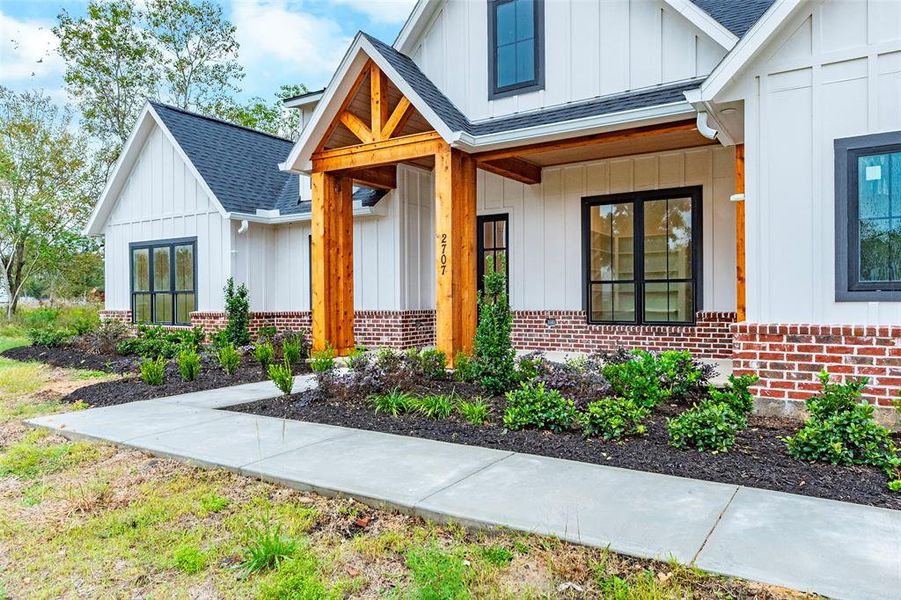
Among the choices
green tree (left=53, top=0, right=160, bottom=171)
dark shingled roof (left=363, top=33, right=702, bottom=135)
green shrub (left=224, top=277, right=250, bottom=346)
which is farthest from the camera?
green tree (left=53, top=0, right=160, bottom=171)

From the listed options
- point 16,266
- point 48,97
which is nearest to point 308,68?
point 48,97

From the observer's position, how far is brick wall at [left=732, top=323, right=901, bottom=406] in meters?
4.77

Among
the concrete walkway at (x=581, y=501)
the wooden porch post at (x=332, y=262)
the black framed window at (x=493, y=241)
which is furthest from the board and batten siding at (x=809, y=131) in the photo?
the wooden porch post at (x=332, y=262)

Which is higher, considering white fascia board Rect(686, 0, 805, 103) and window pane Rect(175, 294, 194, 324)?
white fascia board Rect(686, 0, 805, 103)

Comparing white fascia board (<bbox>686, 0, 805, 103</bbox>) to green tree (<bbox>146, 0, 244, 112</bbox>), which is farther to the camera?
green tree (<bbox>146, 0, 244, 112</bbox>)

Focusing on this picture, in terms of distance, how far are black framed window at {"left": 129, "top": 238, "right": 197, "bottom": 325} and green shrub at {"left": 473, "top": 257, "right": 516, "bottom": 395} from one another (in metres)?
8.76

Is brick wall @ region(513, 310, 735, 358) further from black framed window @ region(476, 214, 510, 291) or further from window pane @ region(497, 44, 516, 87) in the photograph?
window pane @ region(497, 44, 516, 87)

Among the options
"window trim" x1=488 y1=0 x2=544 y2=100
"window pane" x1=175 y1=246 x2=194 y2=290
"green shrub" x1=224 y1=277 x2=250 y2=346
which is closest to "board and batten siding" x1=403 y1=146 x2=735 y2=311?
"window trim" x1=488 y1=0 x2=544 y2=100

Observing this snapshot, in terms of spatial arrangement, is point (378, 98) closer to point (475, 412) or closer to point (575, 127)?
point (575, 127)

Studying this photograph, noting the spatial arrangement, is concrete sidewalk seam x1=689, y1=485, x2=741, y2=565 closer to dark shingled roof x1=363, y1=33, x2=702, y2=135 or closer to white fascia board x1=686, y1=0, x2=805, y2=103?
white fascia board x1=686, y1=0, x2=805, y2=103

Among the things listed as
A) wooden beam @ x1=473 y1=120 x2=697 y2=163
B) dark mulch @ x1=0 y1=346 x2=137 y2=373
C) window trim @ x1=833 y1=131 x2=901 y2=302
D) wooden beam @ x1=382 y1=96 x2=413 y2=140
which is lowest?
dark mulch @ x1=0 y1=346 x2=137 y2=373

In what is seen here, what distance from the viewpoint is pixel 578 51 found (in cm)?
872

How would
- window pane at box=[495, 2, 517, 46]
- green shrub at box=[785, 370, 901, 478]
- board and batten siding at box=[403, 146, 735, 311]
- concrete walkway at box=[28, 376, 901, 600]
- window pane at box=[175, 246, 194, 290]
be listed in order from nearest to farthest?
concrete walkway at box=[28, 376, 901, 600] → green shrub at box=[785, 370, 901, 478] → board and batten siding at box=[403, 146, 735, 311] → window pane at box=[495, 2, 517, 46] → window pane at box=[175, 246, 194, 290]

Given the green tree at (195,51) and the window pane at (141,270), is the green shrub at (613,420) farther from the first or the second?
the green tree at (195,51)
